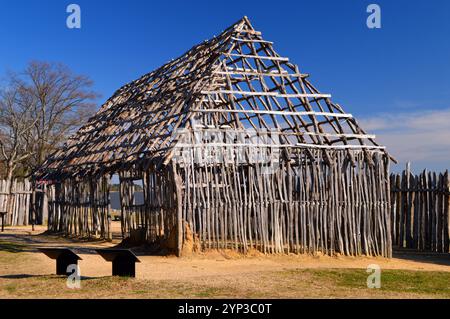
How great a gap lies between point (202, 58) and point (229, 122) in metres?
2.72

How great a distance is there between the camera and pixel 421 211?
1773 centimetres

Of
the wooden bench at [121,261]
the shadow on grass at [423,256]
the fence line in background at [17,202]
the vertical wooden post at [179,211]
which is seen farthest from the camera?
the fence line in background at [17,202]

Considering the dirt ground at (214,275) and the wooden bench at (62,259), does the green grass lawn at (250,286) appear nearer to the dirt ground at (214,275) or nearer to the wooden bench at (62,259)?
the dirt ground at (214,275)

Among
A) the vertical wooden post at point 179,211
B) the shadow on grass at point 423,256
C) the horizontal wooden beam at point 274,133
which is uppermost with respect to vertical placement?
the horizontal wooden beam at point 274,133

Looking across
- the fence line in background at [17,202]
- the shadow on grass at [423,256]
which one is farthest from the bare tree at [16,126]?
the shadow on grass at [423,256]

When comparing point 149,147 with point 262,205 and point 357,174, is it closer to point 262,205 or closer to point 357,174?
point 262,205

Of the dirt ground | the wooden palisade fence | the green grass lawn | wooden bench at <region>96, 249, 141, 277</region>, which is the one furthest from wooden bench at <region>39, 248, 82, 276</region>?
the wooden palisade fence

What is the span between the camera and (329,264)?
13.9m

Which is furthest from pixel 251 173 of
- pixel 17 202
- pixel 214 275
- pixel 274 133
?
pixel 17 202

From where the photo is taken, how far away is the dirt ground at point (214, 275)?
902cm

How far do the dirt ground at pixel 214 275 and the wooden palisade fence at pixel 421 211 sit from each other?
802 millimetres

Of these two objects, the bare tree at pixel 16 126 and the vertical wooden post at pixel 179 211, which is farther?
the bare tree at pixel 16 126
